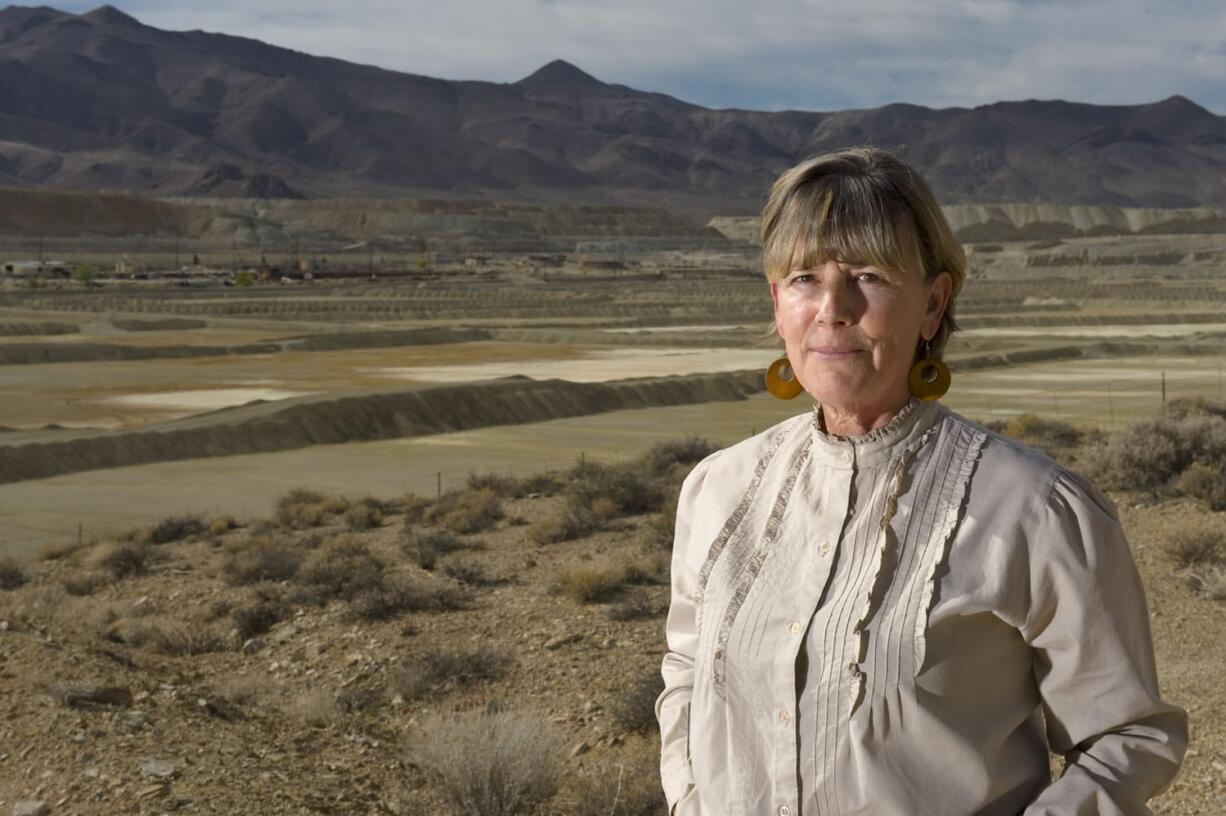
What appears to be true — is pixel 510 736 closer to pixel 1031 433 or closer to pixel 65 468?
pixel 1031 433

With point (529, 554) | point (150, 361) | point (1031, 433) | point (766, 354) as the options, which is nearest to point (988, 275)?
point (766, 354)

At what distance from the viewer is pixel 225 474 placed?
94.5 ft

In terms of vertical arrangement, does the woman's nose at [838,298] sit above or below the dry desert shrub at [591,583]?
above

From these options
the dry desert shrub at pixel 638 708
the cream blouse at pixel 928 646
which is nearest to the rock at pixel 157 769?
the dry desert shrub at pixel 638 708

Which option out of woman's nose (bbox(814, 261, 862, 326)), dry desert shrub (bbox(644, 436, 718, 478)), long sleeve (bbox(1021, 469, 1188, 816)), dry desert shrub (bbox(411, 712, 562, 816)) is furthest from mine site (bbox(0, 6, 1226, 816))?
long sleeve (bbox(1021, 469, 1188, 816))

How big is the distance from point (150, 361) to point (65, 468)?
82.3 ft

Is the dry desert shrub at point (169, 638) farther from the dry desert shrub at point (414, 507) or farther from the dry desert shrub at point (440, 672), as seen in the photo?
the dry desert shrub at point (414, 507)

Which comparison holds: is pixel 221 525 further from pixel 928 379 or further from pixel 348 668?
pixel 928 379

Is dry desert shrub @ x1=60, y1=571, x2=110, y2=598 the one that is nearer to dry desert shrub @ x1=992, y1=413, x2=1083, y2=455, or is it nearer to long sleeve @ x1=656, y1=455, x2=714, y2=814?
dry desert shrub @ x1=992, y1=413, x2=1083, y2=455

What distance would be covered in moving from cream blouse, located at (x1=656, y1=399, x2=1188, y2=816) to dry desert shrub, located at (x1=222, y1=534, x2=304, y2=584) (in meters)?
12.7

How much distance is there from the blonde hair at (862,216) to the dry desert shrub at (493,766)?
190 inches

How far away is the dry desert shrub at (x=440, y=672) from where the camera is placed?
1058cm

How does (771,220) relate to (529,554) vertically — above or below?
above

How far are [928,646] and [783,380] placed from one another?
63 centimetres
